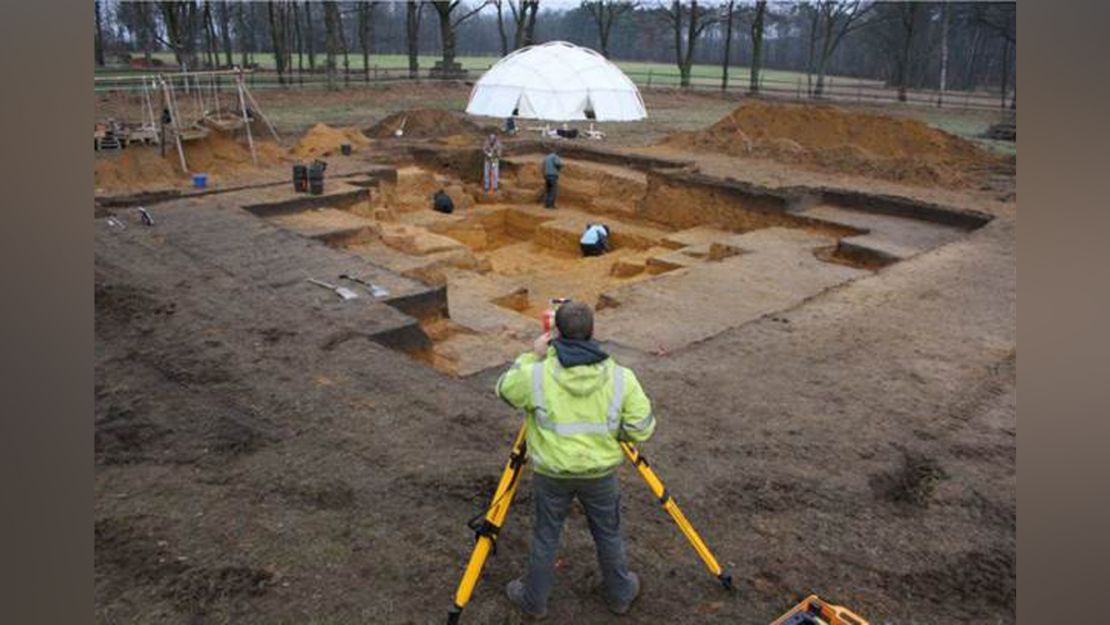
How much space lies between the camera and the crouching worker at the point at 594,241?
1666 centimetres

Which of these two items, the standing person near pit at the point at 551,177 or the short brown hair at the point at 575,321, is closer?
the short brown hair at the point at 575,321

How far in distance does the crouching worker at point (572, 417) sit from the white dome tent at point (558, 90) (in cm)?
1234

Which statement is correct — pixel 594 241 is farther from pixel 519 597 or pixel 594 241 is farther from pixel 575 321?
pixel 575 321

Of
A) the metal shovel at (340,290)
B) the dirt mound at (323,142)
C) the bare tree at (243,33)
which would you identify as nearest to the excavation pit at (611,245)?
the metal shovel at (340,290)

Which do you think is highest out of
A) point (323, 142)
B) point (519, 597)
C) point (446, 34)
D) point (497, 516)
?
point (446, 34)

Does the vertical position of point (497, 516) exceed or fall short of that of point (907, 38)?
it falls short

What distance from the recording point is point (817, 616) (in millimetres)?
3971

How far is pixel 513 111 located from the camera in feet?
53.6

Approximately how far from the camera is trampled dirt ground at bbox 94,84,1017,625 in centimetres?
449

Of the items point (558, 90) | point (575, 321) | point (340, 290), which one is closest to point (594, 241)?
point (558, 90)

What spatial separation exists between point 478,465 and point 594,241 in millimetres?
11135

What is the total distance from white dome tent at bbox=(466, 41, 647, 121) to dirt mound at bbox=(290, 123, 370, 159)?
614cm

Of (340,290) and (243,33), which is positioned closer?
(340,290)

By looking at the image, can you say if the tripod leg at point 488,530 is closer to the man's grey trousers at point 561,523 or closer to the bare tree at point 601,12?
the man's grey trousers at point 561,523
